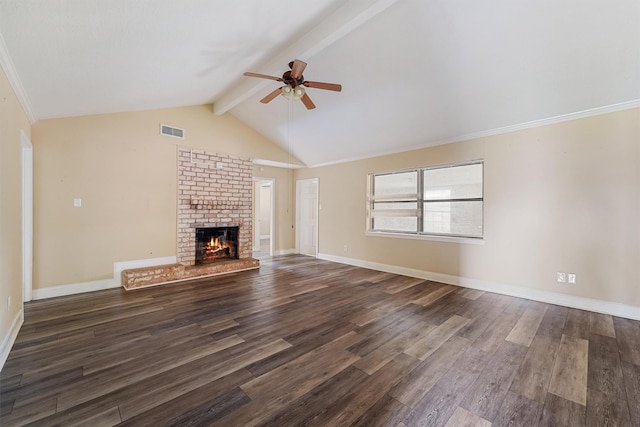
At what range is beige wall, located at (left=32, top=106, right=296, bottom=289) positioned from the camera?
380 centimetres

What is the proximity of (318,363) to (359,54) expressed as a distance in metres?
3.55

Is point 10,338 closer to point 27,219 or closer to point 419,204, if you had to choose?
point 27,219

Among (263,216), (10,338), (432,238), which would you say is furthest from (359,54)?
(263,216)

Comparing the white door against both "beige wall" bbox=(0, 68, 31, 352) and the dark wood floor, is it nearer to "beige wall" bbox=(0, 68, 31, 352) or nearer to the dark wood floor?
the dark wood floor

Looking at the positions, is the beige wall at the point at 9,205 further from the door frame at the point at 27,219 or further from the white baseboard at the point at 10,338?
the door frame at the point at 27,219

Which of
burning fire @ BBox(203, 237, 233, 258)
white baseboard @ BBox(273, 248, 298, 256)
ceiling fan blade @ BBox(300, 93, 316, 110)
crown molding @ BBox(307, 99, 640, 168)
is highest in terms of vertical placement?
ceiling fan blade @ BBox(300, 93, 316, 110)

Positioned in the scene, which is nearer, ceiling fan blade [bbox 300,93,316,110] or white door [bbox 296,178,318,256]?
ceiling fan blade [bbox 300,93,316,110]

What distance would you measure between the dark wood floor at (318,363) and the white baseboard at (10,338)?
3.0 inches

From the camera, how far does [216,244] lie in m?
5.76

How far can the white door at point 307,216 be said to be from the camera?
720 centimetres

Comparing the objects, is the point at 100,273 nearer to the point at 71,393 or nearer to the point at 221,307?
the point at 221,307

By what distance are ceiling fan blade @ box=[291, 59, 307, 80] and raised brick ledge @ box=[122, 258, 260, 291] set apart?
3771mm

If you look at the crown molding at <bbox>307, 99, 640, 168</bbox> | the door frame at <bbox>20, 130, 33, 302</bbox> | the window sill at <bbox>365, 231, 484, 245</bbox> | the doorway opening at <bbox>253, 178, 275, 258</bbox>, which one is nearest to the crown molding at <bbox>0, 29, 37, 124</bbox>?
the door frame at <bbox>20, 130, 33, 302</bbox>

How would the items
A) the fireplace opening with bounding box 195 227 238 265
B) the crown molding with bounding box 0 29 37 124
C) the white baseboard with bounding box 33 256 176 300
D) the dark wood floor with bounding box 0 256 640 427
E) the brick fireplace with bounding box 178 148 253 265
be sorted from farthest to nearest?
the fireplace opening with bounding box 195 227 238 265 < the brick fireplace with bounding box 178 148 253 265 < the white baseboard with bounding box 33 256 176 300 < the crown molding with bounding box 0 29 37 124 < the dark wood floor with bounding box 0 256 640 427
